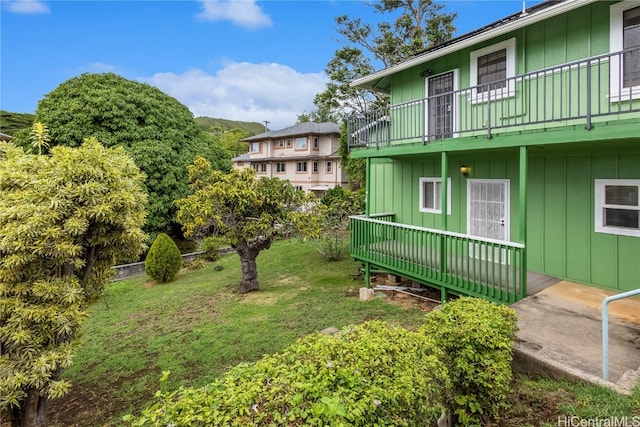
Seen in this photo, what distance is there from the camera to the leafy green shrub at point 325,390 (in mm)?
1794

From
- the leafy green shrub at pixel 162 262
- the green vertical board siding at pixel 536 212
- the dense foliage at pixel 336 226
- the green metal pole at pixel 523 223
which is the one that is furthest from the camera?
the dense foliage at pixel 336 226

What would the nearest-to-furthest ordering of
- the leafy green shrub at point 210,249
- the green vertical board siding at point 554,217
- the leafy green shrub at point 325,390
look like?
the leafy green shrub at point 325,390 → the green vertical board siding at point 554,217 → the leafy green shrub at point 210,249

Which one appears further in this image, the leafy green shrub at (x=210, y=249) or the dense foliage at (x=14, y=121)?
the dense foliage at (x=14, y=121)

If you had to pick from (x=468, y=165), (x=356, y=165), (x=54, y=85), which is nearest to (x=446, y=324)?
(x=468, y=165)

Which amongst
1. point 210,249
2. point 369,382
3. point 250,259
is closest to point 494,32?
point 369,382

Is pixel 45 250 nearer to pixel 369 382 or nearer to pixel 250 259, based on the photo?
pixel 369 382

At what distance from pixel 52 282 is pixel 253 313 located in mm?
4422

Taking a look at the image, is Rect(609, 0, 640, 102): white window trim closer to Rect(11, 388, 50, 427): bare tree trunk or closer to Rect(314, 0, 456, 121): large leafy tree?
Rect(11, 388, 50, 427): bare tree trunk

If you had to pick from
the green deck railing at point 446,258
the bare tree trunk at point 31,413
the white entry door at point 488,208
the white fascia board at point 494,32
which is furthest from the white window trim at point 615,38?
the bare tree trunk at point 31,413

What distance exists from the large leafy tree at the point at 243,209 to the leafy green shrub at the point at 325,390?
634 cm

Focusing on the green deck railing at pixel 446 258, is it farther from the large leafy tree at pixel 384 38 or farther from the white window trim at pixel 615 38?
the large leafy tree at pixel 384 38

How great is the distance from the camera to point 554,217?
6.64 m

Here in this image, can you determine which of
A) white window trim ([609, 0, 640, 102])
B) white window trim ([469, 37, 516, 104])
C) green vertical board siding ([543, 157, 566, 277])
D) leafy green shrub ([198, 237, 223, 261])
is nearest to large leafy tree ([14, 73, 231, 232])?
leafy green shrub ([198, 237, 223, 261])

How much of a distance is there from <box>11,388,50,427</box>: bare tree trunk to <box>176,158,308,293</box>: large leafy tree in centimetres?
469
